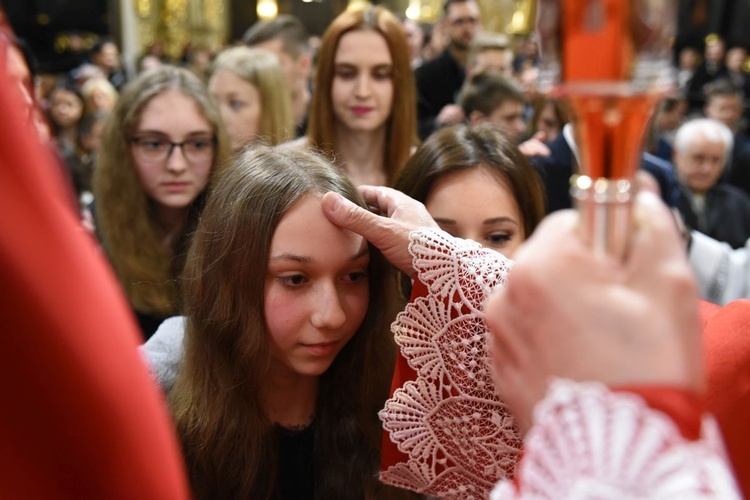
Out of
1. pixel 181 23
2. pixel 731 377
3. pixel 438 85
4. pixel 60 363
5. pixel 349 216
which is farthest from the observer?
pixel 181 23

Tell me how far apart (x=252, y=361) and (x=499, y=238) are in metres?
0.70

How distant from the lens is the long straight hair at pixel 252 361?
4.75 feet

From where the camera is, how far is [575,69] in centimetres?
54

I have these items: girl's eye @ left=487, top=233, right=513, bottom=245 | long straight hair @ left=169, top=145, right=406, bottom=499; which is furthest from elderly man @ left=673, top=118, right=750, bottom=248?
long straight hair @ left=169, top=145, right=406, bottom=499

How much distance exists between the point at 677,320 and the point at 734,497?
0.42 feet

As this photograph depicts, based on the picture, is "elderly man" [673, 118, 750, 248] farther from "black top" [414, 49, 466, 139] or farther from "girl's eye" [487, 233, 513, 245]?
"girl's eye" [487, 233, 513, 245]

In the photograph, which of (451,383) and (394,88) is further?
(394,88)

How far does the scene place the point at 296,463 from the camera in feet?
5.13

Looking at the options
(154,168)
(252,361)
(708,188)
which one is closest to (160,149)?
(154,168)

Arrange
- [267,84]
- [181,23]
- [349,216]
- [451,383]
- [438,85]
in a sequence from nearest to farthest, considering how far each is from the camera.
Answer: [451,383] → [349,216] → [267,84] → [438,85] → [181,23]

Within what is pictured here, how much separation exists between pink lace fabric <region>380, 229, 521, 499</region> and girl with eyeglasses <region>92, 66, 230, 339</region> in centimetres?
136

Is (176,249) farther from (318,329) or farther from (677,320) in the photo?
(677,320)

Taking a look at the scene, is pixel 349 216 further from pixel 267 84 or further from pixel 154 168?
pixel 267 84

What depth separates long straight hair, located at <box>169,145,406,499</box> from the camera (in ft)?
4.75
